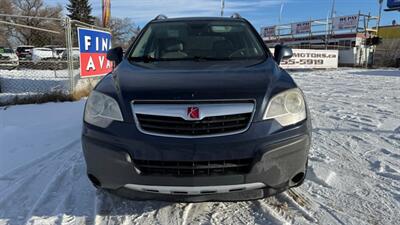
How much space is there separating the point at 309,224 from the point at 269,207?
39 cm

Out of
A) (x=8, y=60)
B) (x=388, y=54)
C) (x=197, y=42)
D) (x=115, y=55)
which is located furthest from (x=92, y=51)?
(x=388, y=54)

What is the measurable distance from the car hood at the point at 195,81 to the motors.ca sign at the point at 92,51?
6083 millimetres

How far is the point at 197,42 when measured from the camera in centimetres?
429

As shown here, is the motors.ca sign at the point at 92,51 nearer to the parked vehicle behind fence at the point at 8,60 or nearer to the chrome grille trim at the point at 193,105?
the chrome grille trim at the point at 193,105

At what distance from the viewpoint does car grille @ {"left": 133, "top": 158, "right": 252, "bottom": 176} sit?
2713 mm

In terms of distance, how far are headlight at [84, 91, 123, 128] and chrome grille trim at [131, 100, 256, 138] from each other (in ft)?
0.55

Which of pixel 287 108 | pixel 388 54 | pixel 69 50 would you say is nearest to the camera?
pixel 287 108

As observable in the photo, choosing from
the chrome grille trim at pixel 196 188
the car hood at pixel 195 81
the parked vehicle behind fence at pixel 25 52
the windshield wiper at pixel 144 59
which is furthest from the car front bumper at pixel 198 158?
the parked vehicle behind fence at pixel 25 52

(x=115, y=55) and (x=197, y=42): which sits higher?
(x=197, y=42)

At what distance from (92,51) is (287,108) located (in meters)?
7.88

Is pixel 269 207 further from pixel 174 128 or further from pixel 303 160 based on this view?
pixel 174 128

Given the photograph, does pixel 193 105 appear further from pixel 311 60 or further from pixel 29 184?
pixel 311 60

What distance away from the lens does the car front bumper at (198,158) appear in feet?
8.77

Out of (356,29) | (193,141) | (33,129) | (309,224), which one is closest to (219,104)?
(193,141)
